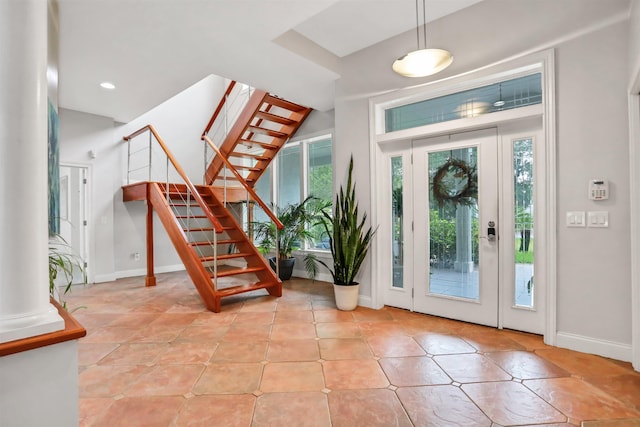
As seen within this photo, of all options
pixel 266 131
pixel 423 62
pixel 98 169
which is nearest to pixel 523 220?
pixel 423 62

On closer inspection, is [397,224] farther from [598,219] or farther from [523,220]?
[598,219]

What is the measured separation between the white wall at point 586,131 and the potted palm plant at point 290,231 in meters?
2.95

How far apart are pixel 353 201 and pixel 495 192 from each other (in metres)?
1.40

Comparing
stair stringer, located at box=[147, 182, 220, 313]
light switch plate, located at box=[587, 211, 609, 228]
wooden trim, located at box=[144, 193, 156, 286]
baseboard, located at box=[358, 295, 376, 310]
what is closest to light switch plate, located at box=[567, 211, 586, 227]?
light switch plate, located at box=[587, 211, 609, 228]

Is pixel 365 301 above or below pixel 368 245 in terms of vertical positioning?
below

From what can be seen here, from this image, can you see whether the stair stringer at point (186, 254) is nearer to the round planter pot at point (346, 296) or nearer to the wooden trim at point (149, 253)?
the wooden trim at point (149, 253)

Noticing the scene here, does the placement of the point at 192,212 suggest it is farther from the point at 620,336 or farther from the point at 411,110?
the point at 620,336

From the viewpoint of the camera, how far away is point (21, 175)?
1159 mm

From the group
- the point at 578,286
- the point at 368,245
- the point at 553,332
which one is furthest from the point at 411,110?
the point at 553,332

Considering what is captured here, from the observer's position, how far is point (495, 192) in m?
2.84

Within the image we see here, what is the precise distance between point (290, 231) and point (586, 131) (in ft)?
11.9

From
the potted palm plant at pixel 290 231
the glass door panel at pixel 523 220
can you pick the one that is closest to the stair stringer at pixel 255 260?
the potted palm plant at pixel 290 231

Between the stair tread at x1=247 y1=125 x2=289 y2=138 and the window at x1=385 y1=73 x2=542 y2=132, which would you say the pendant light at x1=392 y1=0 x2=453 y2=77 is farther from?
the stair tread at x1=247 y1=125 x2=289 y2=138

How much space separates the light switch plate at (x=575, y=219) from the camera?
7.63 feet
